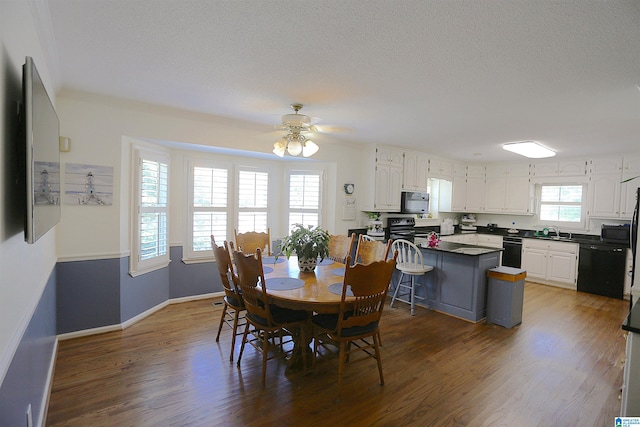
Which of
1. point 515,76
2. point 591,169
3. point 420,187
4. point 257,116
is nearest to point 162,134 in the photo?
point 257,116

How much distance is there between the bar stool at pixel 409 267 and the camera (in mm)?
3921

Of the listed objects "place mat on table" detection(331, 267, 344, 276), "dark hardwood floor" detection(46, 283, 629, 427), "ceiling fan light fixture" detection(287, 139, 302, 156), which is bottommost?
"dark hardwood floor" detection(46, 283, 629, 427)

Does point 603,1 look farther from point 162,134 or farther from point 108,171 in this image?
point 108,171

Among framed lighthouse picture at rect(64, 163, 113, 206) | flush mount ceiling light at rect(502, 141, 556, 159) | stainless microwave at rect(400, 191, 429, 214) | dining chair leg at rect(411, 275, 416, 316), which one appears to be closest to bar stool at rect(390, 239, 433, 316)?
dining chair leg at rect(411, 275, 416, 316)

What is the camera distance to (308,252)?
9.50ft

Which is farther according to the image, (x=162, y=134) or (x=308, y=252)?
(x=162, y=134)

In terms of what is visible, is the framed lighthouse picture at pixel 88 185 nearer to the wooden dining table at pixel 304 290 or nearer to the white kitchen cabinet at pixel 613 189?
the wooden dining table at pixel 304 290

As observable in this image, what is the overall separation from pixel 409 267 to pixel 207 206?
9.39 feet

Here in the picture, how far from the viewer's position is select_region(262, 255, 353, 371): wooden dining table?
2244 mm

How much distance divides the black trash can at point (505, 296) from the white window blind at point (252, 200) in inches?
127

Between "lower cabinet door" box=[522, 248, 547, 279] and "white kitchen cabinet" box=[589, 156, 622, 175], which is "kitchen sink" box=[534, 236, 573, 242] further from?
"white kitchen cabinet" box=[589, 156, 622, 175]

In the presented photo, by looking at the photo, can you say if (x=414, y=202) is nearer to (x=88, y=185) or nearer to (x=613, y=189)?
(x=613, y=189)

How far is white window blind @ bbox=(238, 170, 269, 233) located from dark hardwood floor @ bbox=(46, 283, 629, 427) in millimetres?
1607

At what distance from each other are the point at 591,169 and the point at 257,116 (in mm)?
5775
